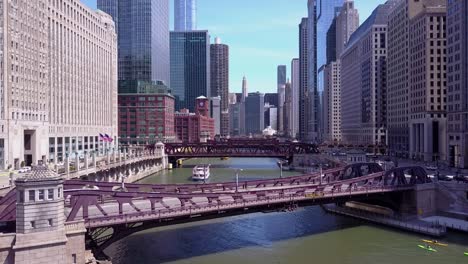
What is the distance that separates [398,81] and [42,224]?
149396mm

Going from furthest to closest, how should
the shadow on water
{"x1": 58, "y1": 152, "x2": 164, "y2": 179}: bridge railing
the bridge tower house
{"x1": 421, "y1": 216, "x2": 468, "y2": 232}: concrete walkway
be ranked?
1. {"x1": 58, "y1": 152, "x2": 164, "y2": 179}: bridge railing
2. {"x1": 421, "y1": 216, "x2": 468, "y2": 232}: concrete walkway
3. the shadow on water
4. the bridge tower house

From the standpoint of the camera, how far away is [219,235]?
63.5 meters

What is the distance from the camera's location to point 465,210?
233 ft

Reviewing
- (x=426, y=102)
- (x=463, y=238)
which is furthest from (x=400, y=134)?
(x=463, y=238)

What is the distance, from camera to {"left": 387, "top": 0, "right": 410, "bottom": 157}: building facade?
157 metres

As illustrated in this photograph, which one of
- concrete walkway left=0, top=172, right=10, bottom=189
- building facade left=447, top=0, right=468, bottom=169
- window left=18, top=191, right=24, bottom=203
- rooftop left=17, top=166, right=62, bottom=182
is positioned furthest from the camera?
building facade left=447, top=0, right=468, bottom=169

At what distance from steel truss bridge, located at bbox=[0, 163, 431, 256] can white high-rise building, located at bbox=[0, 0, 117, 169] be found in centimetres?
4788

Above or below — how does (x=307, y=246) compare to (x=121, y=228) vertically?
below

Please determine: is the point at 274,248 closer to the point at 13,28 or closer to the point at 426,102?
the point at 13,28

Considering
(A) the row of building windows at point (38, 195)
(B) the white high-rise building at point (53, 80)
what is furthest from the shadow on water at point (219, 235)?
(B) the white high-rise building at point (53, 80)

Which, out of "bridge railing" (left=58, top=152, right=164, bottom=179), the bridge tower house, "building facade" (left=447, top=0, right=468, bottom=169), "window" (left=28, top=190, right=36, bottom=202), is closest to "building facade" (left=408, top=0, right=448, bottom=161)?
"building facade" (left=447, top=0, right=468, bottom=169)

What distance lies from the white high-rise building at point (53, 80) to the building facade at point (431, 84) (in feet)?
320

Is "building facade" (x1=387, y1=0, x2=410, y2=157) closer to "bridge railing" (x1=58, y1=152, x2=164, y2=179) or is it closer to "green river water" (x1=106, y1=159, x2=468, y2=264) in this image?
"bridge railing" (x1=58, y1=152, x2=164, y2=179)

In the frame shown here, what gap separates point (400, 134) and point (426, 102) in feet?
96.5
